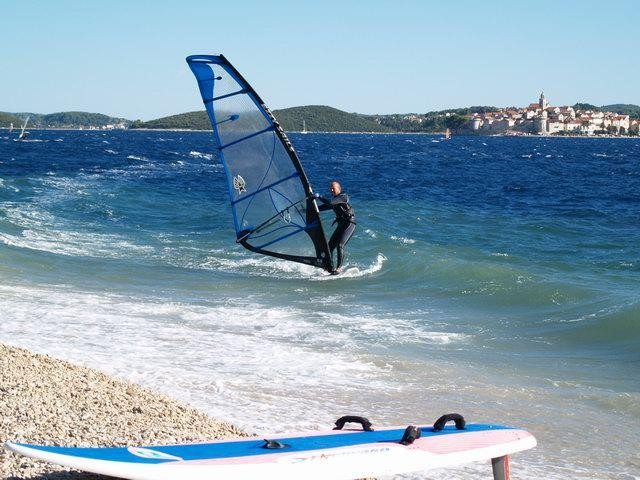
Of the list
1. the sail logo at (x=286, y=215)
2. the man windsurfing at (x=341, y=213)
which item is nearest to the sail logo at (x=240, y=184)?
the sail logo at (x=286, y=215)

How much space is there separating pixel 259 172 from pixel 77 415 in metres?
4.25

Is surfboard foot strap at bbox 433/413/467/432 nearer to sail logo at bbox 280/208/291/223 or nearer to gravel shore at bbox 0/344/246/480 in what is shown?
gravel shore at bbox 0/344/246/480

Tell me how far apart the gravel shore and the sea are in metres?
0.60

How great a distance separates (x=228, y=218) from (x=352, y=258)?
6669 mm

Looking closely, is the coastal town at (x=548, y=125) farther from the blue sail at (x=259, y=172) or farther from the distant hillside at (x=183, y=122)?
the blue sail at (x=259, y=172)

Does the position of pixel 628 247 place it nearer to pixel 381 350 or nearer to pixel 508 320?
pixel 508 320

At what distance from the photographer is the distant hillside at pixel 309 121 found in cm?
15896

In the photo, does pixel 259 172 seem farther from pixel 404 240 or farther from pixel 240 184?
pixel 404 240

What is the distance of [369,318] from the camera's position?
436 inches

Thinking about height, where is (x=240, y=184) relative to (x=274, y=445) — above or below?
above

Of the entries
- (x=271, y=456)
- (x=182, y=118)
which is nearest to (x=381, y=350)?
(x=271, y=456)

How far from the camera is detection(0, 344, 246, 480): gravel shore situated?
16.3 feet

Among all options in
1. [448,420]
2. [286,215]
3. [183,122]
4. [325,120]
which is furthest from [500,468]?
[325,120]

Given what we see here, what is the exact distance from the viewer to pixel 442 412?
6.97 metres
